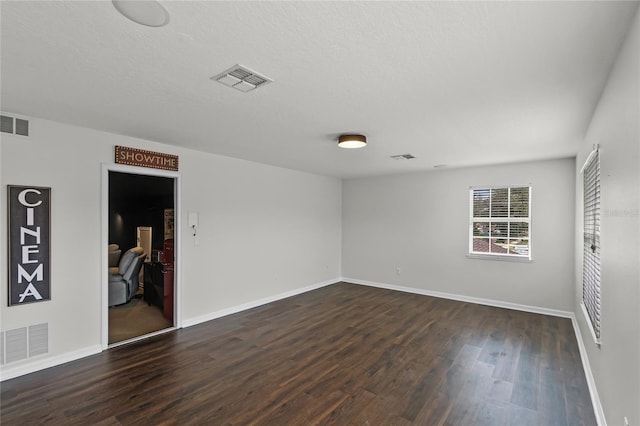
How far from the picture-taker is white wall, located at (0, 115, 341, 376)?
122 inches

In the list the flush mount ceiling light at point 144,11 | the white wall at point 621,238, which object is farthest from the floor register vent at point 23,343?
the white wall at point 621,238

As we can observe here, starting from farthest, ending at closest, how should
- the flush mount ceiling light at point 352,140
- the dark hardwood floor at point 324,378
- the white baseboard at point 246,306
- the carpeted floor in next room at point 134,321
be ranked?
the white baseboard at point 246,306
the carpeted floor in next room at point 134,321
the flush mount ceiling light at point 352,140
the dark hardwood floor at point 324,378

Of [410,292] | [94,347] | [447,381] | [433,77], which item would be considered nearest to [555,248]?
[410,292]

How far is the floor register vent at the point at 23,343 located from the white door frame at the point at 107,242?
51 centimetres

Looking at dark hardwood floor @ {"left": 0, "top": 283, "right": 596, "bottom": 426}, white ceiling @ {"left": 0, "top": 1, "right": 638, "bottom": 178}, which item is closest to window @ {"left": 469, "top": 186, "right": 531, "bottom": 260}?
dark hardwood floor @ {"left": 0, "top": 283, "right": 596, "bottom": 426}

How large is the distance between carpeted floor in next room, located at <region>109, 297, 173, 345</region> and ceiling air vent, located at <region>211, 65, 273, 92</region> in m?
3.39

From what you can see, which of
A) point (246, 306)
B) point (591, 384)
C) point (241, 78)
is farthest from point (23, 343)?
point (591, 384)

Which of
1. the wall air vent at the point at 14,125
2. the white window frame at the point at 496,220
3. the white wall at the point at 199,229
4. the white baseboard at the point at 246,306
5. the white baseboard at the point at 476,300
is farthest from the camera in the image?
the white window frame at the point at 496,220

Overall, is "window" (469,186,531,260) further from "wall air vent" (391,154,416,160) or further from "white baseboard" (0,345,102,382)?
"white baseboard" (0,345,102,382)

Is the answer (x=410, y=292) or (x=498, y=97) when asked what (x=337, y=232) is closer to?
(x=410, y=292)

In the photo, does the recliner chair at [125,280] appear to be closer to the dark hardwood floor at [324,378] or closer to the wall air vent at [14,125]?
the dark hardwood floor at [324,378]

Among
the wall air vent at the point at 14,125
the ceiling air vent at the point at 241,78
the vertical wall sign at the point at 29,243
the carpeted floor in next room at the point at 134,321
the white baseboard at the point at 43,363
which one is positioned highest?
the ceiling air vent at the point at 241,78

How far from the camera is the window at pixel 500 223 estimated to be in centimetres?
520

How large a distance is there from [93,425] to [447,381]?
2.92 meters
